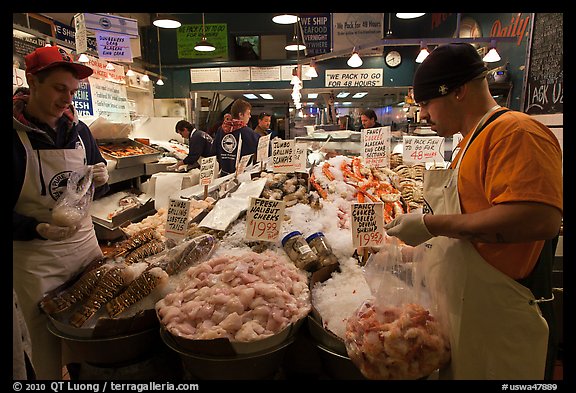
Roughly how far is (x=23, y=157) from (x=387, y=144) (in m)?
2.70

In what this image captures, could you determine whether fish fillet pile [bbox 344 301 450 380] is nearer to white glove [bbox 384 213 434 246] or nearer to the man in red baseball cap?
white glove [bbox 384 213 434 246]

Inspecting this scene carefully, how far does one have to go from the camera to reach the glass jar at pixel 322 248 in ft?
7.22

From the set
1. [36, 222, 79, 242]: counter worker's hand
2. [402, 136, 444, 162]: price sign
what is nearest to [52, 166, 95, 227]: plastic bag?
[36, 222, 79, 242]: counter worker's hand

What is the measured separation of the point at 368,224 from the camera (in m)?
2.09

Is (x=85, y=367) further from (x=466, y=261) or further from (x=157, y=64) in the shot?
(x=157, y=64)

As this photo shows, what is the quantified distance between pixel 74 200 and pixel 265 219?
1069 millimetres

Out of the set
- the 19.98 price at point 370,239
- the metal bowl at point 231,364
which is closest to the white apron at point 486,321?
the 19.98 price at point 370,239

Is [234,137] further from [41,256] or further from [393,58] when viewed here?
[393,58]

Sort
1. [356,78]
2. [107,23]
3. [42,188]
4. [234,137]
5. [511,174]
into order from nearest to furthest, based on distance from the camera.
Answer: [511,174]
[42,188]
[234,137]
[107,23]
[356,78]

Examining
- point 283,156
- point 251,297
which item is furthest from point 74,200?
point 283,156

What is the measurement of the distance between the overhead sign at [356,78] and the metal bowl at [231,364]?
1116 centimetres

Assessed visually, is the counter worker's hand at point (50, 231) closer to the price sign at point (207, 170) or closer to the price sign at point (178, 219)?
the price sign at point (178, 219)

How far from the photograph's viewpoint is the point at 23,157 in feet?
6.57

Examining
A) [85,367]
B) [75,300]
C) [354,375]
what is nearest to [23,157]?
[75,300]
